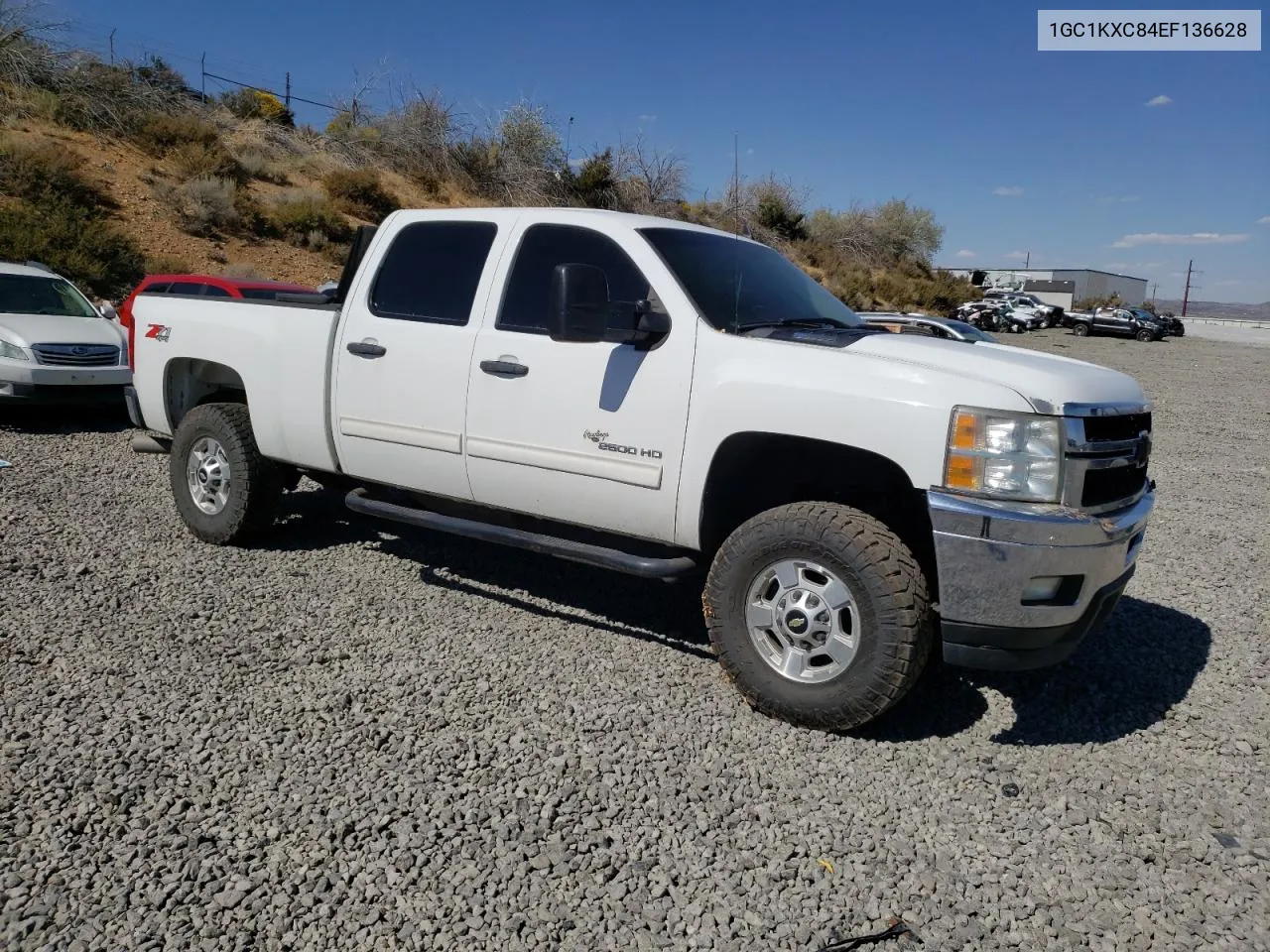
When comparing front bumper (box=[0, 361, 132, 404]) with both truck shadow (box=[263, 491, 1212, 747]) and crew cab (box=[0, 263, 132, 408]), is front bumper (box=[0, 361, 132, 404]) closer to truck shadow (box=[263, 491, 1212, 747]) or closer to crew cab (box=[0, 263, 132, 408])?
crew cab (box=[0, 263, 132, 408])

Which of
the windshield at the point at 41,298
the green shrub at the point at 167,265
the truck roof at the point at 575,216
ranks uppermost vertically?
the green shrub at the point at 167,265

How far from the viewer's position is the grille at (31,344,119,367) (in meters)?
9.26

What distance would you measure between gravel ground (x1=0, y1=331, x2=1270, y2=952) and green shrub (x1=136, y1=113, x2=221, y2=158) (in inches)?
931

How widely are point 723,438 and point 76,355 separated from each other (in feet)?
26.8

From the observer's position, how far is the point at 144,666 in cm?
409

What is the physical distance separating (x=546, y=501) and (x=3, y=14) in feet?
96.0

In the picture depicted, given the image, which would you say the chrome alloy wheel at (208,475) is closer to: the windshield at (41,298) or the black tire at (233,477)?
the black tire at (233,477)

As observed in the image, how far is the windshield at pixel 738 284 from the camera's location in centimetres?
423

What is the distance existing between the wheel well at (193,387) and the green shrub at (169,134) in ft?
74.8

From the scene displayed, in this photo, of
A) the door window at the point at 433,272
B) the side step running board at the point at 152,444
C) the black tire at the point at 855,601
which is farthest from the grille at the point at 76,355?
the black tire at the point at 855,601

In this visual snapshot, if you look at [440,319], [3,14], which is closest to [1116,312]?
[3,14]

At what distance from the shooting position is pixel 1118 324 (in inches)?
1703

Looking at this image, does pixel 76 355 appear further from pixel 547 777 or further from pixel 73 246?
pixel 73 246

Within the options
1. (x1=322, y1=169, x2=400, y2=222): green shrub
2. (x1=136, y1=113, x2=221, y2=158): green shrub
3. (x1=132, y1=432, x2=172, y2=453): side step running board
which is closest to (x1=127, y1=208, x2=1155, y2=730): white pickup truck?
(x1=132, y1=432, x2=172, y2=453): side step running board
